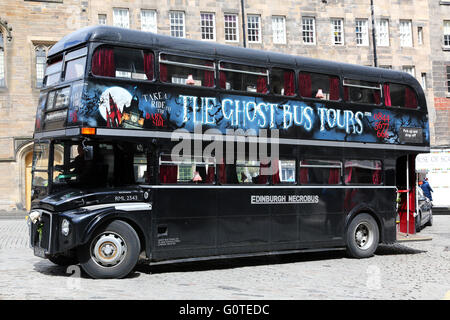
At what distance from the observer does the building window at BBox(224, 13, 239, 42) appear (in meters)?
36.9

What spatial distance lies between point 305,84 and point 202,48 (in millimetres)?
2573

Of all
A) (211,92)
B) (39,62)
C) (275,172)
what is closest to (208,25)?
(39,62)

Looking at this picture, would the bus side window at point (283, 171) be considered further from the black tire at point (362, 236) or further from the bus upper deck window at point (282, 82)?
the black tire at point (362, 236)

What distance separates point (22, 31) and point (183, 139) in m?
24.8

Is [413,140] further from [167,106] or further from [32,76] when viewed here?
[32,76]

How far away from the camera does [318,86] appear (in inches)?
527

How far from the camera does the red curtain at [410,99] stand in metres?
14.9

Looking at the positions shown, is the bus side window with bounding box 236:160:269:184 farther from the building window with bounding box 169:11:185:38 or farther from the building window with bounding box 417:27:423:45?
the building window with bounding box 417:27:423:45

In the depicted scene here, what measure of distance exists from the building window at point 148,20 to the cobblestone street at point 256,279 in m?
22.7

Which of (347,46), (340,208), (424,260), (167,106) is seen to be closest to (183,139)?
(167,106)

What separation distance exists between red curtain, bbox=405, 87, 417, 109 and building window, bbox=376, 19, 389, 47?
26095 millimetres

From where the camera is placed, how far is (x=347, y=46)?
3925 centimetres

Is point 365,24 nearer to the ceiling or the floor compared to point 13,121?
nearer to the ceiling

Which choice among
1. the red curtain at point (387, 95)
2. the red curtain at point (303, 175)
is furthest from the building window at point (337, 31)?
the red curtain at point (303, 175)
